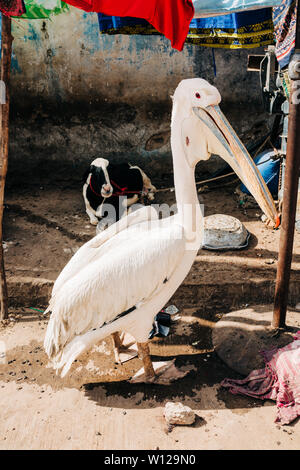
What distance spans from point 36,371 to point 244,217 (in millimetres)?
3257

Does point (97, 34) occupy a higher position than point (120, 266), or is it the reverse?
point (97, 34)

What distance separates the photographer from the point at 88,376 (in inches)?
135

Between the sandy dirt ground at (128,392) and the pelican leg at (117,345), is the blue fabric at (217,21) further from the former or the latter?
the pelican leg at (117,345)

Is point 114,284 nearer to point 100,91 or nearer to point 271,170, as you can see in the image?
point 271,170

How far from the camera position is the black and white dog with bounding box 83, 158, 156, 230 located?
556 centimetres

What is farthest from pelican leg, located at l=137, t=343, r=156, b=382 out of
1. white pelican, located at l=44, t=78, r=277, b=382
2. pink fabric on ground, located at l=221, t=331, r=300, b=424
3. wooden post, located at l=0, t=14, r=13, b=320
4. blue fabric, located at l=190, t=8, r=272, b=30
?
blue fabric, located at l=190, t=8, r=272, b=30

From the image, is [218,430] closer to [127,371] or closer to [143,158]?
[127,371]

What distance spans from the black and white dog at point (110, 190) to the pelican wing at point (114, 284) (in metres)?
2.48

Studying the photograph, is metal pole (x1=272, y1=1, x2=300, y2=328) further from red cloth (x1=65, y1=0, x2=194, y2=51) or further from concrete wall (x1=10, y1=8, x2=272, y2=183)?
concrete wall (x1=10, y1=8, x2=272, y2=183)

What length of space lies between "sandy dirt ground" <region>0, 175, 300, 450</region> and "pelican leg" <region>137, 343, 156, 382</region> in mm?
81

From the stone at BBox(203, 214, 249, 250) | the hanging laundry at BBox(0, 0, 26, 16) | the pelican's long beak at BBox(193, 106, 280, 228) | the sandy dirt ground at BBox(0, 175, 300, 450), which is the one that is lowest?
the sandy dirt ground at BBox(0, 175, 300, 450)

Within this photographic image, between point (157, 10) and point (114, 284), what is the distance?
217cm

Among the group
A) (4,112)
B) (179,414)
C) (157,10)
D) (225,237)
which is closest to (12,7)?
(4,112)

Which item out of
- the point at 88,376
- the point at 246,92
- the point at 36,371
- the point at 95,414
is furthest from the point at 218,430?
the point at 246,92
